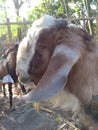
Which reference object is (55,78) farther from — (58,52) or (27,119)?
(27,119)

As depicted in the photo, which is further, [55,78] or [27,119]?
[27,119]

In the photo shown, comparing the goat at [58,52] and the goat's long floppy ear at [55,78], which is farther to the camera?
the goat at [58,52]

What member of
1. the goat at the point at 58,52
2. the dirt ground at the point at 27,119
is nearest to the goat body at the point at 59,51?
the goat at the point at 58,52

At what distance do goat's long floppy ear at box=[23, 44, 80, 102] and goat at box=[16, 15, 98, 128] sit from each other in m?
0.04

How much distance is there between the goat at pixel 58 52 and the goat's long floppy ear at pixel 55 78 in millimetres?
36

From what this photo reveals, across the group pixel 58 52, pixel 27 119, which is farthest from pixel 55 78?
pixel 27 119

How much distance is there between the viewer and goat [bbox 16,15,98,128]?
1.32 meters

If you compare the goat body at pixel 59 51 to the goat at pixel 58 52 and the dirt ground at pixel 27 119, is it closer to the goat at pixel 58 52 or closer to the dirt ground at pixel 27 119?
the goat at pixel 58 52

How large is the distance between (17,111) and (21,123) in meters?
0.72

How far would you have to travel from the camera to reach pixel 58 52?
124 cm

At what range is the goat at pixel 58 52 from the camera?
1324 mm

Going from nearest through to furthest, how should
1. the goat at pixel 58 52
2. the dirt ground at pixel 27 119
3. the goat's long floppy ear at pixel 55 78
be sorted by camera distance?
the goat's long floppy ear at pixel 55 78 → the goat at pixel 58 52 → the dirt ground at pixel 27 119

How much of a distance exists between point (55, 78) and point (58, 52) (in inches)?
5.0

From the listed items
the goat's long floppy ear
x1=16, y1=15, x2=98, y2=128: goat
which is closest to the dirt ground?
x1=16, y1=15, x2=98, y2=128: goat
